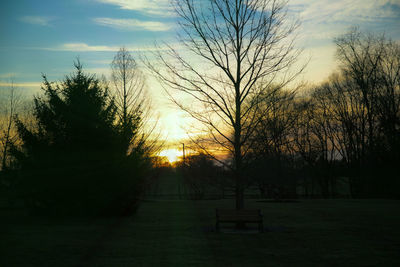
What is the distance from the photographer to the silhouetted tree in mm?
17234

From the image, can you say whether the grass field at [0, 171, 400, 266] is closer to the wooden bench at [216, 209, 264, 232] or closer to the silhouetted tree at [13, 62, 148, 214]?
the wooden bench at [216, 209, 264, 232]

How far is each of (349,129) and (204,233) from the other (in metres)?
36.2

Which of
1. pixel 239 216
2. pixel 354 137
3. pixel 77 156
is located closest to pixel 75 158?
pixel 77 156

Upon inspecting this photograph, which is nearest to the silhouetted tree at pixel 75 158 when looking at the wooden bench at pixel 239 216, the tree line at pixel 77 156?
the tree line at pixel 77 156

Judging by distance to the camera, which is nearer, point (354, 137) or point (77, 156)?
point (77, 156)

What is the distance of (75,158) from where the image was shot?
17438mm

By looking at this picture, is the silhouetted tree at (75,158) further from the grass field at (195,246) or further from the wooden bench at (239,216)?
the wooden bench at (239,216)

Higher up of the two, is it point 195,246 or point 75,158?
point 75,158

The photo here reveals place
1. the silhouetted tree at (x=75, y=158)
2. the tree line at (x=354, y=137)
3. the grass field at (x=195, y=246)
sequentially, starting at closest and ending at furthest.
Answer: the grass field at (x=195, y=246) < the silhouetted tree at (x=75, y=158) < the tree line at (x=354, y=137)

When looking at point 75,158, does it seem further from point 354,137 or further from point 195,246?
point 354,137

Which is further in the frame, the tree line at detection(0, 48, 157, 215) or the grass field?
the tree line at detection(0, 48, 157, 215)

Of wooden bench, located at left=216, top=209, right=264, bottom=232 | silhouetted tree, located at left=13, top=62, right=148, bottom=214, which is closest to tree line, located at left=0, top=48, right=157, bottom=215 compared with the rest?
silhouetted tree, located at left=13, top=62, right=148, bottom=214

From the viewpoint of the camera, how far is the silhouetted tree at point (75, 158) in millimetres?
17234

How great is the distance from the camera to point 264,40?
11.3 m
